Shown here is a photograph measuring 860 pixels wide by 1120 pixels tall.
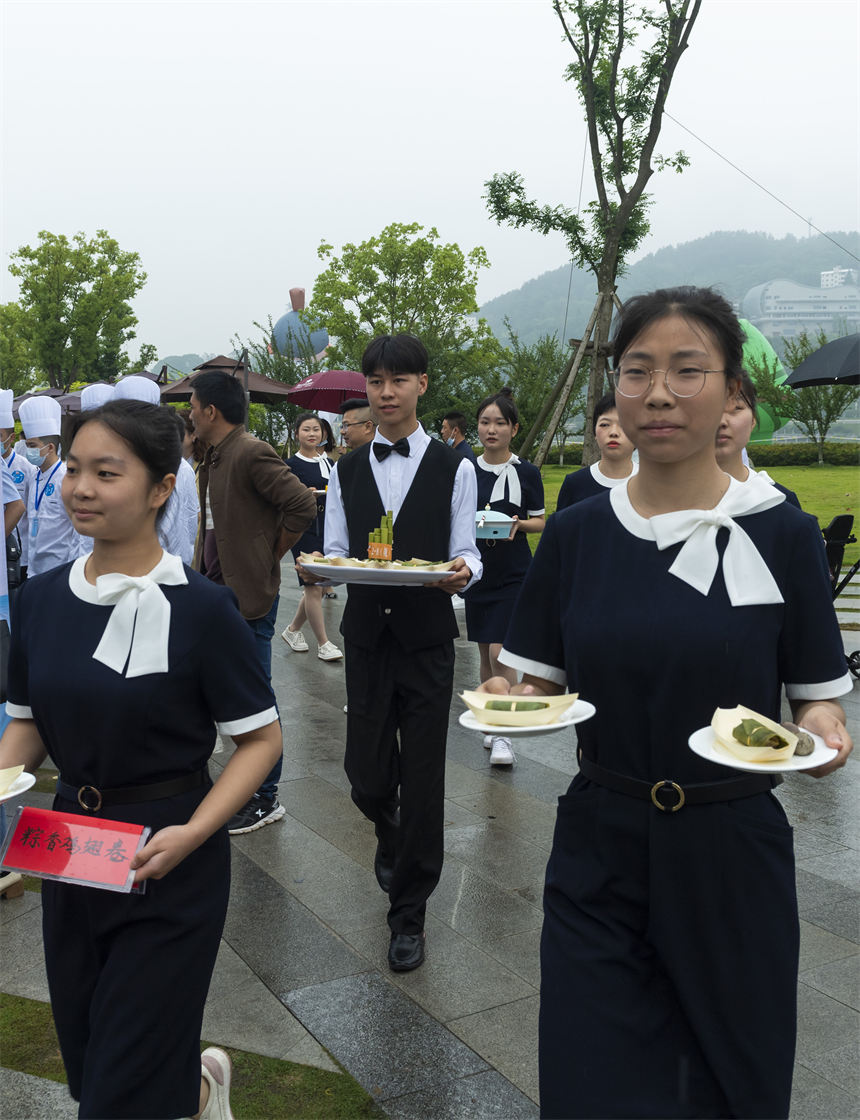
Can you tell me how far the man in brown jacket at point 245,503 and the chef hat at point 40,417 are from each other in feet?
10.0

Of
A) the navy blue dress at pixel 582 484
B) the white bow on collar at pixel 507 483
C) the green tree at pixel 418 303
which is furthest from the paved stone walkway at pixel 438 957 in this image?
the green tree at pixel 418 303

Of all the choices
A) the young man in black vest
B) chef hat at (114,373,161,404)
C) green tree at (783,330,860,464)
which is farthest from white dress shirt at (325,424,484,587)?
green tree at (783,330,860,464)

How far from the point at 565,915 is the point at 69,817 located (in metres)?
1.03

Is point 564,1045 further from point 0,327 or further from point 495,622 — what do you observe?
point 0,327

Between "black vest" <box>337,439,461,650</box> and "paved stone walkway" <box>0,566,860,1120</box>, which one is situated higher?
"black vest" <box>337,439,461,650</box>

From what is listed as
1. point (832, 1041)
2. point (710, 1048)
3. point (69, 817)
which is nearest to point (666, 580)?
point (710, 1048)

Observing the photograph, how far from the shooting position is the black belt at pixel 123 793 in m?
2.23

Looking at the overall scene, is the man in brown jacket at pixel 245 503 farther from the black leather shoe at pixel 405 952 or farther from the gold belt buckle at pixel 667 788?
the gold belt buckle at pixel 667 788

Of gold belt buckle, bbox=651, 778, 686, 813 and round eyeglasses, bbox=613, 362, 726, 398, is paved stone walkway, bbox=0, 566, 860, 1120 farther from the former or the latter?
round eyeglasses, bbox=613, 362, 726, 398

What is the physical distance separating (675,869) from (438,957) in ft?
6.98

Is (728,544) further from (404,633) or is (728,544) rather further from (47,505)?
(47,505)

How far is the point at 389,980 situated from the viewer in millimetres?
3705

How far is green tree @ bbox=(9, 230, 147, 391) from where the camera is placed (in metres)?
37.5

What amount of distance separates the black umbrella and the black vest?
7.53 meters
